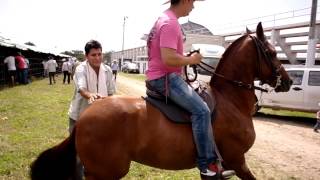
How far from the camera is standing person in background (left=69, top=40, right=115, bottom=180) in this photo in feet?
16.2

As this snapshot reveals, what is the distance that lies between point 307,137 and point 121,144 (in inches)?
308

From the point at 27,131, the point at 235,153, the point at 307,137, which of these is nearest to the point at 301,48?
the point at 307,137

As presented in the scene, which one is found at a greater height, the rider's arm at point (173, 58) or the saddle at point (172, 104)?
the rider's arm at point (173, 58)

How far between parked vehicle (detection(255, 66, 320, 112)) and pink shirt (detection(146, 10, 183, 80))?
30.4ft

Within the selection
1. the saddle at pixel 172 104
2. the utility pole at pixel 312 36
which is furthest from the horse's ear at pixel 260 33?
the utility pole at pixel 312 36

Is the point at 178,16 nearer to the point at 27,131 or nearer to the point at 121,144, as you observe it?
the point at 121,144

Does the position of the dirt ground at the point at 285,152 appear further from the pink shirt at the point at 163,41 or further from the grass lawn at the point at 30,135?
the pink shirt at the point at 163,41

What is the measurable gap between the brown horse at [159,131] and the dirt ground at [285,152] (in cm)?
240

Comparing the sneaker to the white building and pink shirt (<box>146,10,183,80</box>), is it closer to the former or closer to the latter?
pink shirt (<box>146,10,183,80</box>)

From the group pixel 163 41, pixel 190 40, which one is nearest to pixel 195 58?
pixel 163 41

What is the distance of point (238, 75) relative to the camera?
4.86m

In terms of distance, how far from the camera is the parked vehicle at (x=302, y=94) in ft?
42.7

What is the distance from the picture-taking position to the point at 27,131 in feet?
32.0

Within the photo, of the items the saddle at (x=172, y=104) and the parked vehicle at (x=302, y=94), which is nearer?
the saddle at (x=172, y=104)
